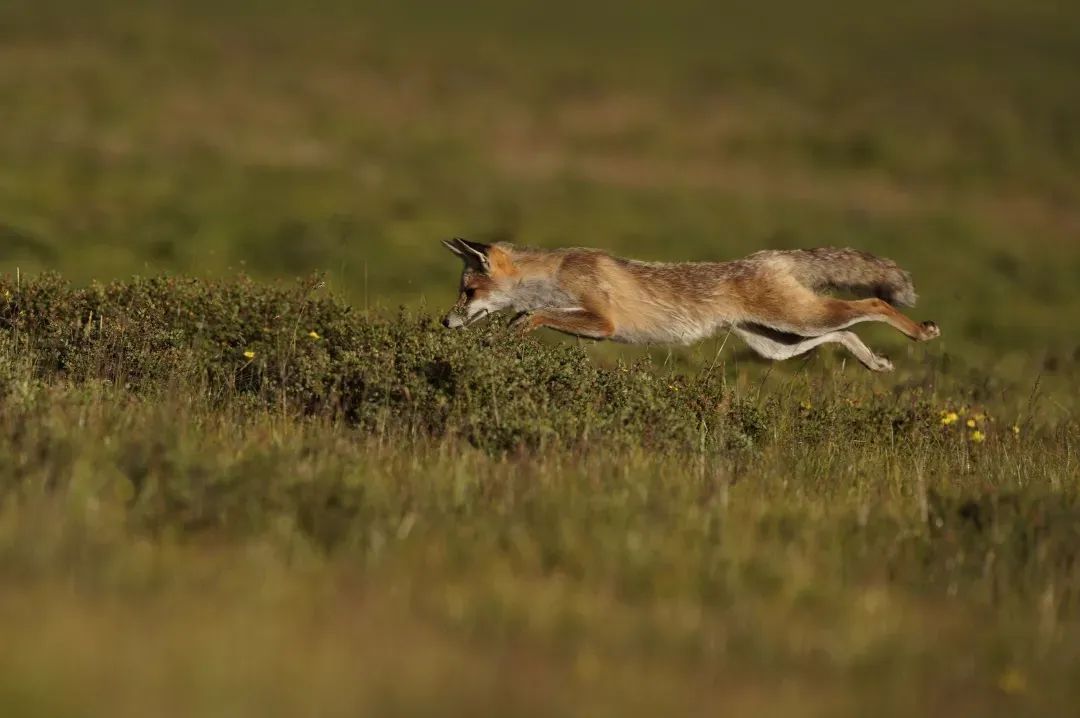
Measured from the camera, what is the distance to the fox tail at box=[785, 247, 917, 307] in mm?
12023

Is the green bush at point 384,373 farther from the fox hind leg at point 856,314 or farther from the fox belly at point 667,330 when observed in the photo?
the fox belly at point 667,330

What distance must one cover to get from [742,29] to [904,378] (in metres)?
57.6

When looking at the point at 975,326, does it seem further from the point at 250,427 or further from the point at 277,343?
the point at 250,427

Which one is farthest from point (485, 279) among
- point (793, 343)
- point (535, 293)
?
point (793, 343)

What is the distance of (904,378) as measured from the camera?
1245cm

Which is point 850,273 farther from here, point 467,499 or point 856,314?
point 467,499

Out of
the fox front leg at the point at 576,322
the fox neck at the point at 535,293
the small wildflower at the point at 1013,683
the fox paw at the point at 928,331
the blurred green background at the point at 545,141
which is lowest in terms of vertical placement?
the small wildflower at the point at 1013,683

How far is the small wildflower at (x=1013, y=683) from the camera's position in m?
4.89

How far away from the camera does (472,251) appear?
11750 mm

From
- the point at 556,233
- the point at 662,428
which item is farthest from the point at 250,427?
the point at 556,233

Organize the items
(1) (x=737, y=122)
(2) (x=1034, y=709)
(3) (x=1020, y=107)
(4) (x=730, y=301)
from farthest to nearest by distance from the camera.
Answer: (3) (x=1020, y=107), (1) (x=737, y=122), (4) (x=730, y=301), (2) (x=1034, y=709)

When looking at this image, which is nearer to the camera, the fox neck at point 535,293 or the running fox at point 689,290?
the running fox at point 689,290

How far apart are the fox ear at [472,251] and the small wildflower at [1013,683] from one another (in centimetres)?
Result: 735

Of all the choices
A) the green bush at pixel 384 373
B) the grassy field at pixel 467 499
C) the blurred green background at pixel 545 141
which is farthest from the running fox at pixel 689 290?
the blurred green background at pixel 545 141
